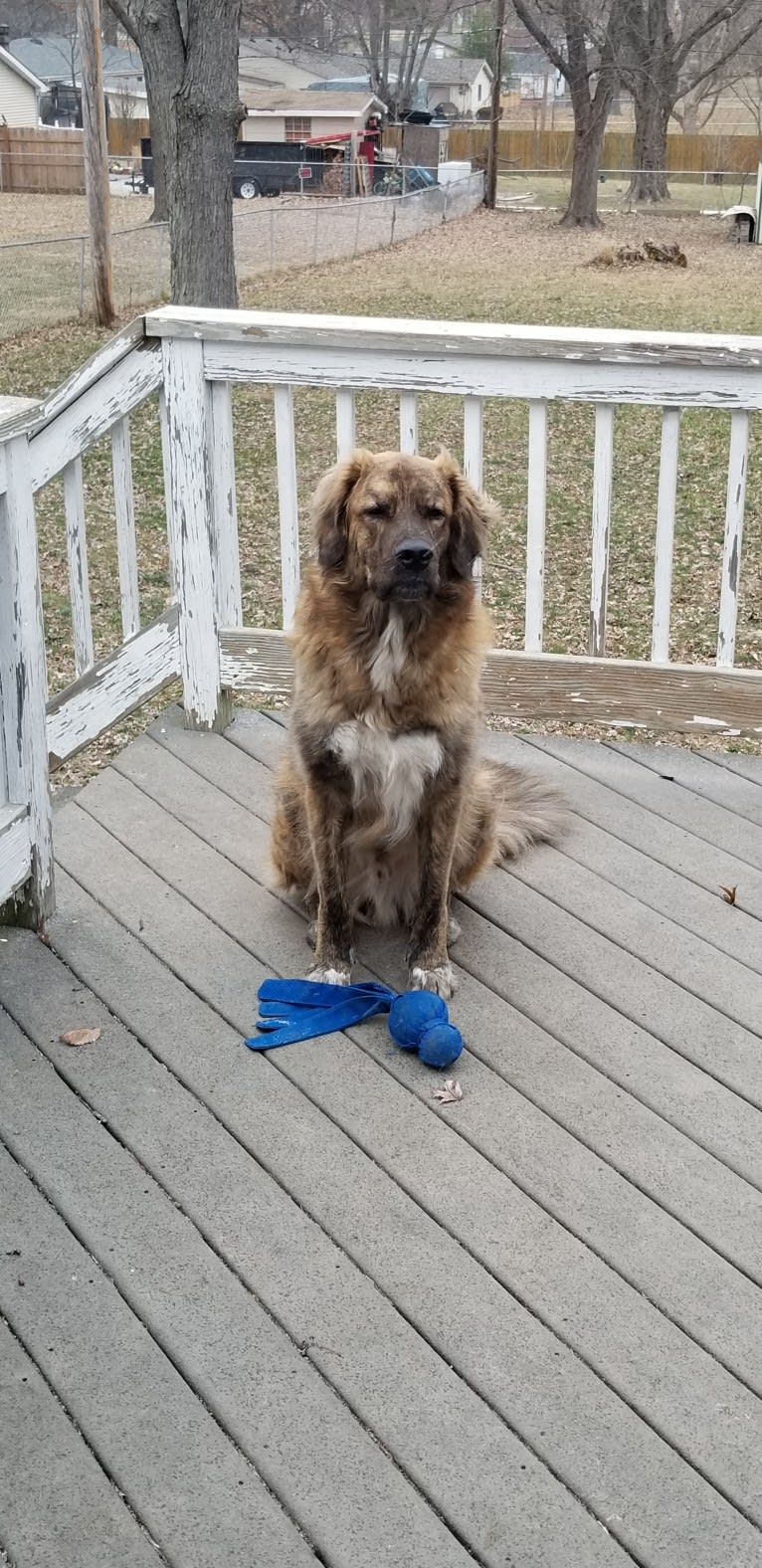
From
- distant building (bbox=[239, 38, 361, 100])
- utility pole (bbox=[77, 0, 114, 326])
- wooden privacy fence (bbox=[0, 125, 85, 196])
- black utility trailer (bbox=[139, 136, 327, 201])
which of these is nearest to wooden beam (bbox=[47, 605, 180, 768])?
utility pole (bbox=[77, 0, 114, 326])

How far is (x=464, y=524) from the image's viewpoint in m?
2.89

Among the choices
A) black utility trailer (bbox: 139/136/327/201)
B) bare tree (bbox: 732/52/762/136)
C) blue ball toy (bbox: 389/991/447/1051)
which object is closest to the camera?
blue ball toy (bbox: 389/991/447/1051)

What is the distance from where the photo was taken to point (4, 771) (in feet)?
9.98

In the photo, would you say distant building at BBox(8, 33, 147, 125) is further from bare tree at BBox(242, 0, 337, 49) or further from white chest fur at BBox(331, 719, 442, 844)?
white chest fur at BBox(331, 719, 442, 844)

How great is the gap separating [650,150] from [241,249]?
1664 centimetres

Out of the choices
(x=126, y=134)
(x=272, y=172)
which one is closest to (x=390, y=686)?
(x=272, y=172)

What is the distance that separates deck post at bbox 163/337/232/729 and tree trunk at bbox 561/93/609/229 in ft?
83.1

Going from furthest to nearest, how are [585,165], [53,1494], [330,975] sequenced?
[585,165] → [330,975] → [53,1494]

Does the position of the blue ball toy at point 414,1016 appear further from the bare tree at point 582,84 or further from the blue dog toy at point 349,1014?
the bare tree at point 582,84

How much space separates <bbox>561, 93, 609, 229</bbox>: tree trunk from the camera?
89.0 ft

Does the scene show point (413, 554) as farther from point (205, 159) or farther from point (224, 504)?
point (205, 159)

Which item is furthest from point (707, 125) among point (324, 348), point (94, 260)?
point (324, 348)

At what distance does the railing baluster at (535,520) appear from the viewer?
381cm

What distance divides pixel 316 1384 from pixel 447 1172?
Answer: 516mm
